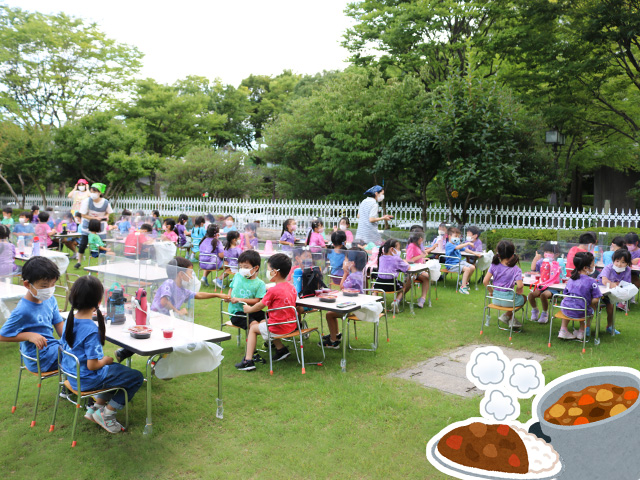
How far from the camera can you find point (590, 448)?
2.18m

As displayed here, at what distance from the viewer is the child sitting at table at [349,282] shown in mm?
6406

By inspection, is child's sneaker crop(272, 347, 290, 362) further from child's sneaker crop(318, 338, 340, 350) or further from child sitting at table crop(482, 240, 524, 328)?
child sitting at table crop(482, 240, 524, 328)

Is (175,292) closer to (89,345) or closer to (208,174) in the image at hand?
(89,345)

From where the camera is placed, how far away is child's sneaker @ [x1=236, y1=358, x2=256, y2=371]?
557 cm

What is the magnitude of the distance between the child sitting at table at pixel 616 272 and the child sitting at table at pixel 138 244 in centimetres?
694

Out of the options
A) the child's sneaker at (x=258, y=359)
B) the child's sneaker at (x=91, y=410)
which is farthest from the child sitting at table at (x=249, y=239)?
the child's sneaker at (x=91, y=410)

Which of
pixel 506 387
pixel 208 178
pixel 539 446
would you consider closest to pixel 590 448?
pixel 539 446

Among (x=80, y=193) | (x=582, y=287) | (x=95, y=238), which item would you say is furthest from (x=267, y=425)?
(x=80, y=193)

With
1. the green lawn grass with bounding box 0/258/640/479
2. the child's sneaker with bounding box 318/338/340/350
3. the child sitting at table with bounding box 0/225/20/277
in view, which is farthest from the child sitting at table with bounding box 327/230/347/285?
the child sitting at table with bounding box 0/225/20/277

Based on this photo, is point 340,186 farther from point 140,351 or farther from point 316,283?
point 140,351

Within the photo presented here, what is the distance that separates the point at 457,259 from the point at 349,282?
442cm

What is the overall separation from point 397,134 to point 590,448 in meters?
14.0

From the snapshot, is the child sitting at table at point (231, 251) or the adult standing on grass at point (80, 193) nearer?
the child sitting at table at point (231, 251)

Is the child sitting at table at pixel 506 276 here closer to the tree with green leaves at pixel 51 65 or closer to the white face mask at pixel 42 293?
the white face mask at pixel 42 293
